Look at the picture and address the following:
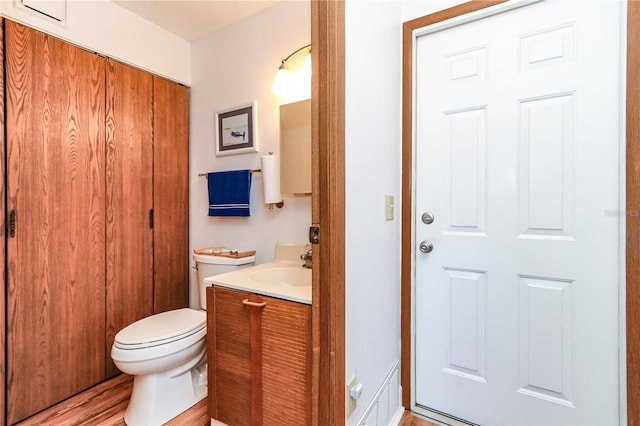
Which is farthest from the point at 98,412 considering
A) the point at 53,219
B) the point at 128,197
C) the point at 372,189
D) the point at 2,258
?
the point at 372,189

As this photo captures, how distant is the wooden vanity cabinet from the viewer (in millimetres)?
1074

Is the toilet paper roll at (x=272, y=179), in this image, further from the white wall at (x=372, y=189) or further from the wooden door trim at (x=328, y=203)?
the wooden door trim at (x=328, y=203)

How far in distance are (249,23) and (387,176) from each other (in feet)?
4.86

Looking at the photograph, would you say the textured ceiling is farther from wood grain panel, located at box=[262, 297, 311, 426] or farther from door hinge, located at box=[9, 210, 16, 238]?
wood grain panel, located at box=[262, 297, 311, 426]

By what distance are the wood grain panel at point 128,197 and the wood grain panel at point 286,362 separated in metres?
1.29

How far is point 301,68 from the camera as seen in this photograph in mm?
1752

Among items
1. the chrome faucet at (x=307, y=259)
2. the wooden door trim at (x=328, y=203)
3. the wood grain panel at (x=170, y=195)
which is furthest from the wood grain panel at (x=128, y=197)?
the wooden door trim at (x=328, y=203)

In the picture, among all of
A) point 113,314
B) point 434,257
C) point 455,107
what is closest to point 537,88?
point 455,107

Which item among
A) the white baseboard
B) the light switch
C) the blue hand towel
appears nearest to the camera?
the white baseboard

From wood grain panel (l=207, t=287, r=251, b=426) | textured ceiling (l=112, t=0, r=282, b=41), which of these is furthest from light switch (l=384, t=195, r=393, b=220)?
textured ceiling (l=112, t=0, r=282, b=41)

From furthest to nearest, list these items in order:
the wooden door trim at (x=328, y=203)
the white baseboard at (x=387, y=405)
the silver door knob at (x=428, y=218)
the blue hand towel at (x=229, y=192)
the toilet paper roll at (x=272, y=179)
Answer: the blue hand towel at (x=229, y=192) < the toilet paper roll at (x=272, y=179) < the silver door knob at (x=428, y=218) < the white baseboard at (x=387, y=405) < the wooden door trim at (x=328, y=203)

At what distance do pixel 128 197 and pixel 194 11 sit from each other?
4.15 ft

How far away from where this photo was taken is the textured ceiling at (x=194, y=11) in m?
1.86

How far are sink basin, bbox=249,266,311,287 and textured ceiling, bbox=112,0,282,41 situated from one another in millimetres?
1625
